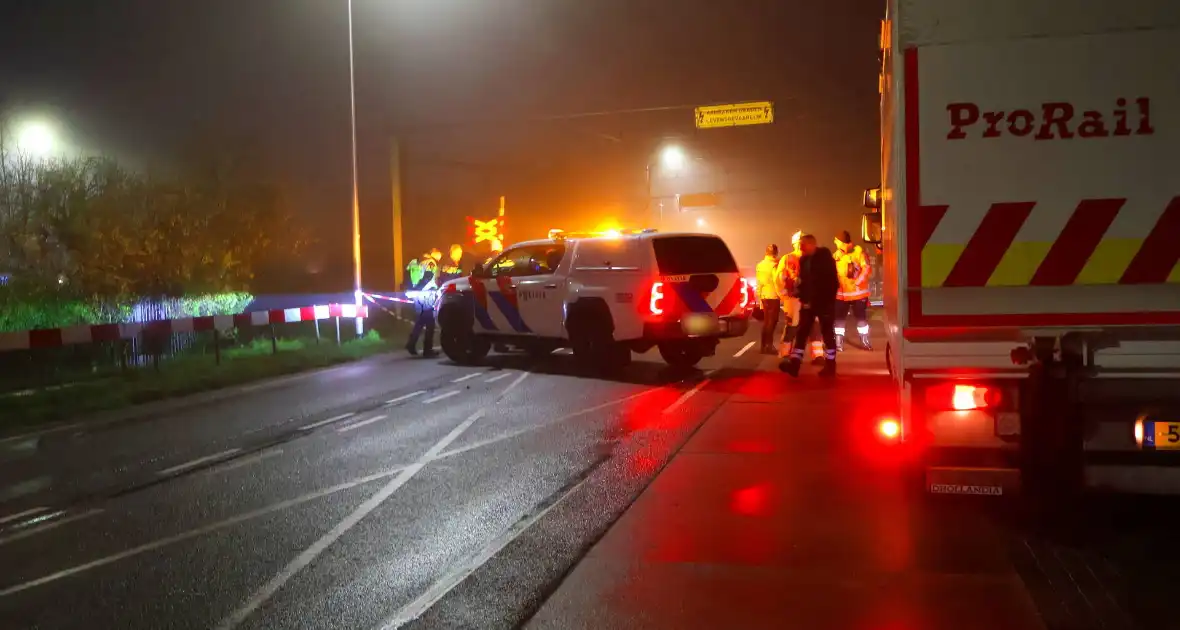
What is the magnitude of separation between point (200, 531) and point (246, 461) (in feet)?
6.58

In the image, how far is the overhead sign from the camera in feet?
76.3

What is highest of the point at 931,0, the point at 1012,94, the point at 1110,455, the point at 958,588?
the point at 931,0

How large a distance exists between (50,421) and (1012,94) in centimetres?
969

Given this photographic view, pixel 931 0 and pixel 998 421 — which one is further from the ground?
pixel 931 0

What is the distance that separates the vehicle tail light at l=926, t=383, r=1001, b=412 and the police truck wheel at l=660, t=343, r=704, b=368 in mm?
8008

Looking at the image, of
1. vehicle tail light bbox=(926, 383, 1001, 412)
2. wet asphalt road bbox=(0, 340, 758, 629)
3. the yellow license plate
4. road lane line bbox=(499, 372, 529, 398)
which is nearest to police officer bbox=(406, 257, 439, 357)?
road lane line bbox=(499, 372, 529, 398)

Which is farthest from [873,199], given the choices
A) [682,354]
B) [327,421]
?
[682,354]

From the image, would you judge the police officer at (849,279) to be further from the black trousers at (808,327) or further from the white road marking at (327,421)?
the white road marking at (327,421)

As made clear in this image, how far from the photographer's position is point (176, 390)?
38.9 feet

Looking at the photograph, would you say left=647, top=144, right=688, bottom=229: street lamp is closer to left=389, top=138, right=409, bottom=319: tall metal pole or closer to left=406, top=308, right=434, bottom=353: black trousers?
left=389, top=138, right=409, bottom=319: tall metal pole

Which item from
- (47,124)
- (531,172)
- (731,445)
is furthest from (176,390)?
(531,172)

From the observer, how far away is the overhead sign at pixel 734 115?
23250mm

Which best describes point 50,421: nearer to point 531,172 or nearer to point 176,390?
point 176,390

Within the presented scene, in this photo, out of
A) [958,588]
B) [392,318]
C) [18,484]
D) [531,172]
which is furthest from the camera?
[531,172]
